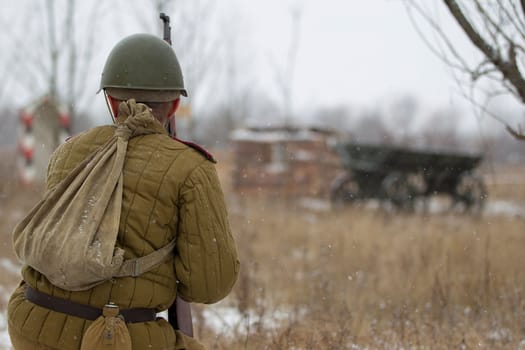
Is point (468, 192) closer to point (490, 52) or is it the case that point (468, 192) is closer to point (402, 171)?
point (402, 171)

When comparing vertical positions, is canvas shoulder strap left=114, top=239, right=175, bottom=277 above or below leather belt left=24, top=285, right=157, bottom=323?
above

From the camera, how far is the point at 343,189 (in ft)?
40.8

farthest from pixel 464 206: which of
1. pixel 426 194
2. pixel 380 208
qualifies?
pixel 380 208

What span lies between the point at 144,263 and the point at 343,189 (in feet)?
36.1

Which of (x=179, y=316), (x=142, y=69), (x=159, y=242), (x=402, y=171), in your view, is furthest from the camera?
(x=402, y=171)

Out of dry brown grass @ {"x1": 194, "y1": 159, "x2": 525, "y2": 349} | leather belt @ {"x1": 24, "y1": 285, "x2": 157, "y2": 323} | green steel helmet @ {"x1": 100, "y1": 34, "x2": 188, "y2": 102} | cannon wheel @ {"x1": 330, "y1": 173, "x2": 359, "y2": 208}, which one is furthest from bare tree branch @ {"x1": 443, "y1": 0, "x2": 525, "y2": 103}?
cannon wheel @ {"x1": 330, "y1": 173, "x2": 359, "y2": 208}

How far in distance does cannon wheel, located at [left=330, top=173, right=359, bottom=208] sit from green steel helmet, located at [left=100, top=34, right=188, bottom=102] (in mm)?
9433

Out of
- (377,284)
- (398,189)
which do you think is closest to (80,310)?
(377,284)

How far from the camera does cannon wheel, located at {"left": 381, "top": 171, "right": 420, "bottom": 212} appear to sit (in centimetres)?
1152

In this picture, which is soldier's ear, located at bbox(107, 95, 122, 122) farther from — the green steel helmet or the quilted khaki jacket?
the quilted khaki jacket

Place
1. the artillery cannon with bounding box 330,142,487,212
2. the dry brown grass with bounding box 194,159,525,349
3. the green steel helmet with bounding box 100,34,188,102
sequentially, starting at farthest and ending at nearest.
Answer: the artillery cannon with bounding box 330,142,487,212 < the dry brown grass with bounding box 194,159,525,349 < the green steel helmet with bounding box 100,34,188,102

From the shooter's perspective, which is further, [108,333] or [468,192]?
[468,192]

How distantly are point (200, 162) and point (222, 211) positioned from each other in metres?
0.15

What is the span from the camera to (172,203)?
1.65 meters
